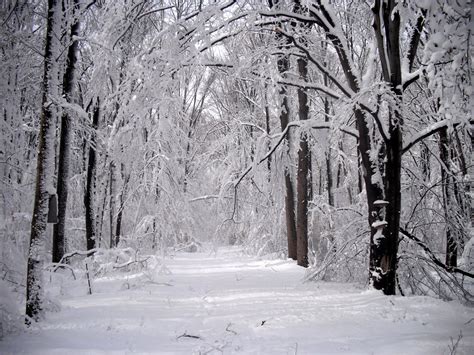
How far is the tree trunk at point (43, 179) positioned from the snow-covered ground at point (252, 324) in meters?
0.46

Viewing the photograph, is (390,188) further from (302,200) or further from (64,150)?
(64,150)

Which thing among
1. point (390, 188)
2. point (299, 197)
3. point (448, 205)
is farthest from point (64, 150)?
point (448, 205)

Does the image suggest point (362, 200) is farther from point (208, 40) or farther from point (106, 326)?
point (106, 326)

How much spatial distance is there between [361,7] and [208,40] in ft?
13.0

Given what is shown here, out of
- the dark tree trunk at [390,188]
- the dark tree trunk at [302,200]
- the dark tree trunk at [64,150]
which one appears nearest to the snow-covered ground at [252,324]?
the dark tree trunk at [390,188]

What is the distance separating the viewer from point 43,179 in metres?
4.74

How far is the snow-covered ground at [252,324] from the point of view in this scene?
350 cm

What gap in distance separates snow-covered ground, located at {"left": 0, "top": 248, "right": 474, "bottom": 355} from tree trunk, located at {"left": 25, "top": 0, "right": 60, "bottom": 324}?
0.46 metres

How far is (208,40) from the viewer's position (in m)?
5.39

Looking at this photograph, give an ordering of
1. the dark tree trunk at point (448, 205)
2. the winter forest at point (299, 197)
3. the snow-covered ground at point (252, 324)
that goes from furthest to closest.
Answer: the dark tree trunk at point (448, 205) < the winter forest at point (299, 197) < the snow-covered ground at point (252, 324)

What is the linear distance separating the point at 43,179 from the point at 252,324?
366 centimetres

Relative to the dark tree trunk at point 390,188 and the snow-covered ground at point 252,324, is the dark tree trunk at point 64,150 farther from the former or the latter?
the dark tree trunk at point 390,188

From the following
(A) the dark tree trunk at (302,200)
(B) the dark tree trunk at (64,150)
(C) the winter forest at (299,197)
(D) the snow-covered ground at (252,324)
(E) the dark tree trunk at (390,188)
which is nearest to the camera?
(D) the snow-covered ground at (252,324)

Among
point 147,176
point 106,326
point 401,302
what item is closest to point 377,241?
point 401,302
